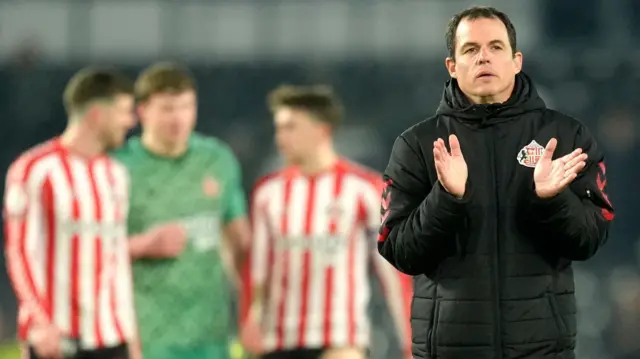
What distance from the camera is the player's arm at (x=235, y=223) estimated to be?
7.10 meters

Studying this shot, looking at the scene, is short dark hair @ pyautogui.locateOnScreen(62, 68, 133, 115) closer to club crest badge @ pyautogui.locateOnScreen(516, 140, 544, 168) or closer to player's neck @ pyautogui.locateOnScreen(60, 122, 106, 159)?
player's neck @ pyautogui.locateOnScreen(60, 122, 106, 159)

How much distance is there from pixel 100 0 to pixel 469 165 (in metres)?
10.6

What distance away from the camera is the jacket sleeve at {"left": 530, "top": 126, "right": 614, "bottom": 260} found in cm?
331

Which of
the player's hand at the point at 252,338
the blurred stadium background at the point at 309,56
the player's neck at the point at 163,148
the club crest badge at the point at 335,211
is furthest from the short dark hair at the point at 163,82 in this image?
the blurred stadium background at the point at 309,56

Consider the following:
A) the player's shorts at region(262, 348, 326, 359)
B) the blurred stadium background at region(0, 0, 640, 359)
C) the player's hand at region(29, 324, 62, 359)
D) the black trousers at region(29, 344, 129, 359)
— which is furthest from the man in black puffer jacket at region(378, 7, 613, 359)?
the blurred stadium background at region(0, 0, 640, 359)

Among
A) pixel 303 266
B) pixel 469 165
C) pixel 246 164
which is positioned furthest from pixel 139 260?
pixel 246 164

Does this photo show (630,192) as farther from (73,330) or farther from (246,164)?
(73,330)

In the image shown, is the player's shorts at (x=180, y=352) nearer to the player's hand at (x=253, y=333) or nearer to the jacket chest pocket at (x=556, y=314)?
the player's hand at (x=253, y=333)

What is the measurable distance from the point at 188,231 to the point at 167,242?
0.43 feet

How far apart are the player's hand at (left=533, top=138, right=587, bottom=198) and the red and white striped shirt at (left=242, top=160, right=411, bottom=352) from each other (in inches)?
143

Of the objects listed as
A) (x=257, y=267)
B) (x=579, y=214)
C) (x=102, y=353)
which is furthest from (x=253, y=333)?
(x=579, y=214)

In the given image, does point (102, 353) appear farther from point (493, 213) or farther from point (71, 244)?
point (493, 213)

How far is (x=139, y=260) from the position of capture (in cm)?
676

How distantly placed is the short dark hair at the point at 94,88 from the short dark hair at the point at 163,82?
42 cm
